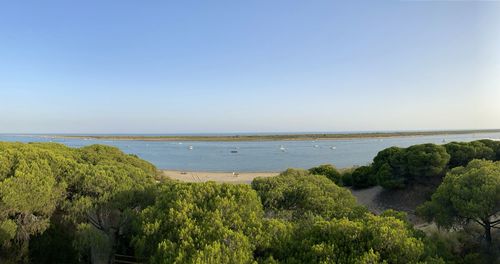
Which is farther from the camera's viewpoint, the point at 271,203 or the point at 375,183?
the point at 375,183

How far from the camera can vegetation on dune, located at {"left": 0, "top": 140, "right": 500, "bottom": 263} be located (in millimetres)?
5660

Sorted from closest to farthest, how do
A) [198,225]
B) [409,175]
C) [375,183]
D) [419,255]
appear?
[419,255] < [198,225] < [409,175] < [375,183]

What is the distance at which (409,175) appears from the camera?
68.2ft

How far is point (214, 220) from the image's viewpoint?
20.8 feet

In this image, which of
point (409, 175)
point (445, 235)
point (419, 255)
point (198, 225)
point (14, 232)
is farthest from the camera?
point (409, 175)

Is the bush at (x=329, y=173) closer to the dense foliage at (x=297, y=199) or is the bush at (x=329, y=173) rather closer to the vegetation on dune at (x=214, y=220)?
the vegetation on dune at (x=214, y=220)

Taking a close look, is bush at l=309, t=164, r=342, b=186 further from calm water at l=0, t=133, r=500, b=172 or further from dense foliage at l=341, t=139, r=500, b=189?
calm water at l=0, t=133, r=500, b=172

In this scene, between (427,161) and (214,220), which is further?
(427,161)

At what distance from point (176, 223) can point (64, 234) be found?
505cm

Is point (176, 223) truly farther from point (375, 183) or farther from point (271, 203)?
point (375, 183)

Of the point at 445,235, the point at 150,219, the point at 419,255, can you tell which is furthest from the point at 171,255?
the point at 445,235

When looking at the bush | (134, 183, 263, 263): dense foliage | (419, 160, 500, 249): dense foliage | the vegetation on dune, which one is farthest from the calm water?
(134, 183, 263, 263): dense foliage

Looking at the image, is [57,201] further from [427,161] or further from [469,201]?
[427,161]

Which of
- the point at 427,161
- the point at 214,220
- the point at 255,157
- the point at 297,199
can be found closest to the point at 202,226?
the point at 214,220
